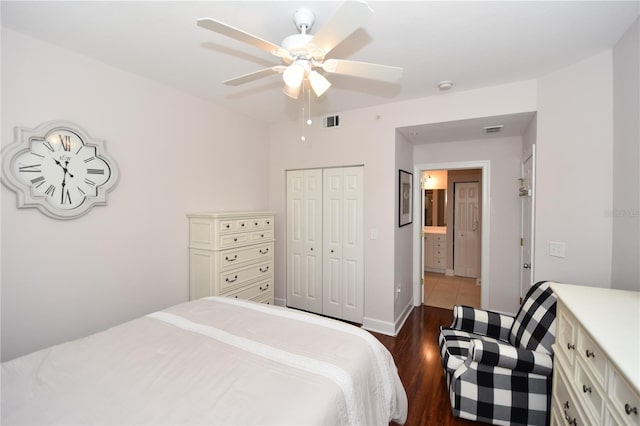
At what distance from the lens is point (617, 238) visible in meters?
2.03

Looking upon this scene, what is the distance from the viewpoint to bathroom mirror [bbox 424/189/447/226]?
6.12 metres

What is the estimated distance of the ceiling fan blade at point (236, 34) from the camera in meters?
1.22

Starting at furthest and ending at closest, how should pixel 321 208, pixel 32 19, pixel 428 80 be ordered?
pixel 321 208 → pixel 428 80 → pixel 32 19

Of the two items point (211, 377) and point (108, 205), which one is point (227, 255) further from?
point (211, 377)

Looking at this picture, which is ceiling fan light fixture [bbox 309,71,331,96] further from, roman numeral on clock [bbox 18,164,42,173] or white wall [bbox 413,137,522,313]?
white wall [bbox 413,137,522,313]

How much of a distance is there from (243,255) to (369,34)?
2.34 m

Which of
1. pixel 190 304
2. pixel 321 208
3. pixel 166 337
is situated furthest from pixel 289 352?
pixel 321 208

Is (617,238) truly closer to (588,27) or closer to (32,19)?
(588,27)

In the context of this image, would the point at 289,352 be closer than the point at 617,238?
Yes

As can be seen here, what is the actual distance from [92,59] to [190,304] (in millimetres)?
2079

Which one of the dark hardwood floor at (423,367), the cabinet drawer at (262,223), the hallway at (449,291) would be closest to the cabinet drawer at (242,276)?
the cabinet drawer at (262,223)

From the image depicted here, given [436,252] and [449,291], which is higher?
[436,252]

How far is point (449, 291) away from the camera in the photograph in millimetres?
4777

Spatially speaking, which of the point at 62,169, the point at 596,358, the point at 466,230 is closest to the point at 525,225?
the point at 466,230
